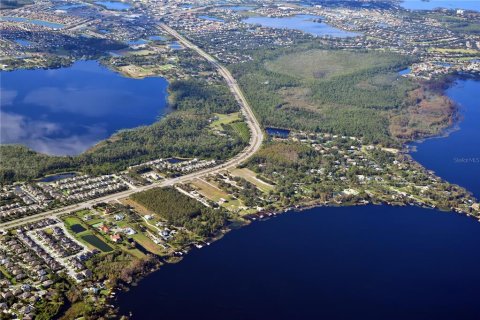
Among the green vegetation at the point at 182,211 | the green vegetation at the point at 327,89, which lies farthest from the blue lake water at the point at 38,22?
the green vegetation at the point at 182,211

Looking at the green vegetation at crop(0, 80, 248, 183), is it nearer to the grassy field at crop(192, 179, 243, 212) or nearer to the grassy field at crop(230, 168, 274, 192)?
the grassy field at crop(230, 168, 274, 192)

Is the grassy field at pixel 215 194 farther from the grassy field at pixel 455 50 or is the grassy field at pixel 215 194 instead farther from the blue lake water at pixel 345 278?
the grassy field at pixel 455 50

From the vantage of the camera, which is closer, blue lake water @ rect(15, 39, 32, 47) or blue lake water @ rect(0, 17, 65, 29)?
blue lake water @ rect(15, 39, 32, 47)

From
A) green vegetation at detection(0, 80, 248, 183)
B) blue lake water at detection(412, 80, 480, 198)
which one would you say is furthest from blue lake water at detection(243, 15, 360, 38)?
green vegetation at detection(0, 80, 248, 183)

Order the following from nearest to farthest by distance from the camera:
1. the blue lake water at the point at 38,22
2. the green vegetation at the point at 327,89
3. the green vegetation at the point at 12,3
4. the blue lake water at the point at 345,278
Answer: the blue lake water at the point at 345,278 < the green vegetation at the point at 327,89 < the blue lake water at the point at 38,22 < the green vegetation at the point at 12,3

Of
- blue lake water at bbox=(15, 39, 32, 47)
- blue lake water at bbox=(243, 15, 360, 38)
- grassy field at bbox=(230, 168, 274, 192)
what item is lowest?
grassy field at bbox=(230, 168, 274, 192)

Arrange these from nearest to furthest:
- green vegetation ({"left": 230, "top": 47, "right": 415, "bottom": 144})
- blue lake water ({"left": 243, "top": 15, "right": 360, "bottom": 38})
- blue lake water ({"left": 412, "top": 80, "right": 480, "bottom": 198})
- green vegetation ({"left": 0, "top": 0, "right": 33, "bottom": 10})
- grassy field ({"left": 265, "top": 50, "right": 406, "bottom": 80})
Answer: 1. blue lake water ({"left": 412, "top": 80, "right": 480, "bottom": 198})
2. green vegetation ({"left": 230, "top": 47, "right": 415, "bottom": 144})
3. grassy field ({"left": 265, "top": 50, "right": 406, "bottom": 80})
4. blue lake water ({"left": 243, "top": 15, "right": 360, "bottom": 38})
5. green vegetation ({"left": 0, "top": 0, "right": 33, "bottom": 10})
